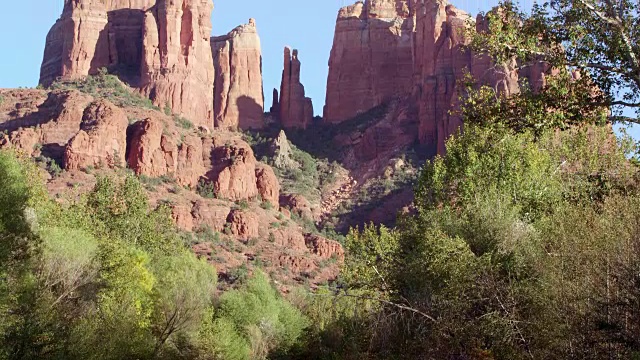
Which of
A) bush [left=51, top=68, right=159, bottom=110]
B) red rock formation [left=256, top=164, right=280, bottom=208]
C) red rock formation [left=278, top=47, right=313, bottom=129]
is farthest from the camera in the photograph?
red rock formation [left=278, top=47, right=313, bottom=129]

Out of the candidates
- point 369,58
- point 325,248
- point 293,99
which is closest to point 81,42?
point 293,99

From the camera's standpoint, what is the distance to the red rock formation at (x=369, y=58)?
4990 inches

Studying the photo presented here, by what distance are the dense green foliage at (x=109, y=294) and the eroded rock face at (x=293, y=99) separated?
70399mm

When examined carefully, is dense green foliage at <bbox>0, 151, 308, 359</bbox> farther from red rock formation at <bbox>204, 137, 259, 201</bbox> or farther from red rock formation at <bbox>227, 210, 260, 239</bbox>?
red rock formation at <bbox>204, 137, 259, 201</bbox>

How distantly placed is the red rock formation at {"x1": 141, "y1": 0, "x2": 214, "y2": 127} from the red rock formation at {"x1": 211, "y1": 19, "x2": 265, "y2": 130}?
3886 mm

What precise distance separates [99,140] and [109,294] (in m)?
51.0

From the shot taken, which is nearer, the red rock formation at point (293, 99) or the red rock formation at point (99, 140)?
the red rock formation at point (99, 140)

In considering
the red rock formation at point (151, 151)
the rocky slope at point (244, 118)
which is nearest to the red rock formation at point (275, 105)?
the rocky slope at point (244, 118)

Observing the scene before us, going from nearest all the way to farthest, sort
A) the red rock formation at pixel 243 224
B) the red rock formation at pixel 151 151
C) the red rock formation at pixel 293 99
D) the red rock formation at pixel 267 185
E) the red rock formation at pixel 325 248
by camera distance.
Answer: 1. the red rock formation at pixel 243 224
2. the red rock formation at pixel 325 248
3. the red rock formation at pixel 151 151
4. the red rock formation at pixel 267 185
5. the red rock formation at pixel 293 99

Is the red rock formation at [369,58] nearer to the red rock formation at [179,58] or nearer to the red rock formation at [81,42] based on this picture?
the red rock formation at [179,58]

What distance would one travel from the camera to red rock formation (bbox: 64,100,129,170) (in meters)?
83.0

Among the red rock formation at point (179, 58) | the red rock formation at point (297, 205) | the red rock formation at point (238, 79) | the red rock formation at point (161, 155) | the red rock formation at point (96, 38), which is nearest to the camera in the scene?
the red rock formation at point (161, 155)

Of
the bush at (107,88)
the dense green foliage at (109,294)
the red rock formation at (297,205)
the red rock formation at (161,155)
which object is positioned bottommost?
the dense green foliage at (109,294)

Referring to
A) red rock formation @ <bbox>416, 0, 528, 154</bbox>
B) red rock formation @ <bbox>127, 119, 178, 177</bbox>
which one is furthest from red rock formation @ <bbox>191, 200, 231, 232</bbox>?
red rock formation @ <bbox>416, 0, 528, 154</bbox>
